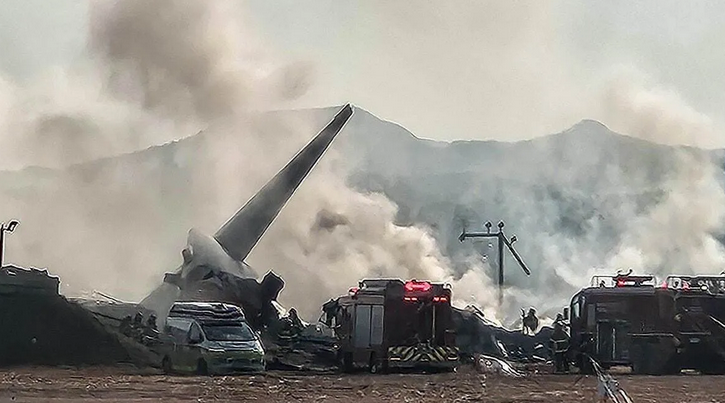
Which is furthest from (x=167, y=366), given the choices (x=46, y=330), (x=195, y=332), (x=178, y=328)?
(x=46, y=330)

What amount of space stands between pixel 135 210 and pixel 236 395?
148 ft

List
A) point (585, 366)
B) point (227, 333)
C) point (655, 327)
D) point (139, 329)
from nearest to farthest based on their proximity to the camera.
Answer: point (227, 333)
point (655, 327)
point (585, 366)
point (139, 329)

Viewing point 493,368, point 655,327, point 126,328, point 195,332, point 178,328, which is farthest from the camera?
point 126,328

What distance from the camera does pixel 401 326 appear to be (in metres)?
31.8

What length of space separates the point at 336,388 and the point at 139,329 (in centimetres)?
1854

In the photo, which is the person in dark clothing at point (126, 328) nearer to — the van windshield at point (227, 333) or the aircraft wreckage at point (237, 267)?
the aircraft wreckage at point (237, 267)

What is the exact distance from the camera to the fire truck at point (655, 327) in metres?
31.5

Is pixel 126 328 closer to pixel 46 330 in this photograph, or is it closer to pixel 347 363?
pixel 46 330

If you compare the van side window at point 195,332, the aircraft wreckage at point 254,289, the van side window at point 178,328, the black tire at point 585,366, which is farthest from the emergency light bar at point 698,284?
the van side window at point 178,328

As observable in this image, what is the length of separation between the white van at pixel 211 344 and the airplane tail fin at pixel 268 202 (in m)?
20.7

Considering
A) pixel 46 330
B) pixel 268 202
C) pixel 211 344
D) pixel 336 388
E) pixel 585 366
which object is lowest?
pixel 336 388

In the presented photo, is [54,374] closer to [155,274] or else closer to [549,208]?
[155,274]

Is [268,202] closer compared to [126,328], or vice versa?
[126,328]

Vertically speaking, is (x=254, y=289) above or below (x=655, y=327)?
above
